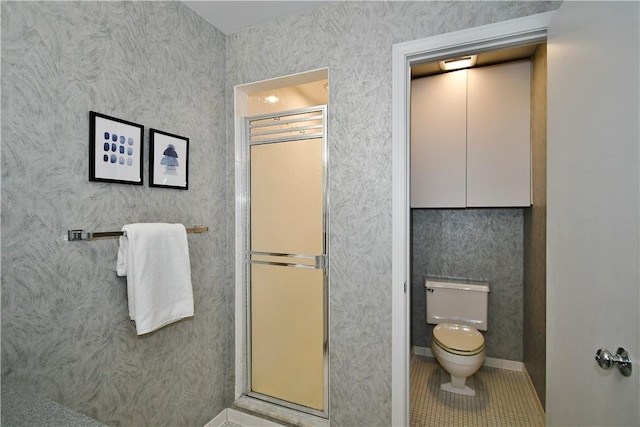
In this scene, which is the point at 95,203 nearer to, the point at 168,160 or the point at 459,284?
the point at 168,160

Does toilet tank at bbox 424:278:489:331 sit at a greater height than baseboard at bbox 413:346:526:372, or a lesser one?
greater

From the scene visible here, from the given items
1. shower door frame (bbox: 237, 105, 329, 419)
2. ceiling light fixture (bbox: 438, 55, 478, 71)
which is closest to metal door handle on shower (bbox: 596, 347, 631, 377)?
shower door frame (bbox: 237, 105, 329, 419)

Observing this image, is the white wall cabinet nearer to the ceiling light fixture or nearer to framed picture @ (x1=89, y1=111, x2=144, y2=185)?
the ceiling light fixture

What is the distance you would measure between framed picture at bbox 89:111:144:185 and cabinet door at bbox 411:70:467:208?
205 centimetres

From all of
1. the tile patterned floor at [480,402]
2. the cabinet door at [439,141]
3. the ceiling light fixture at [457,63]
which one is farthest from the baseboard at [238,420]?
the ceiling light fixture at [457,63]

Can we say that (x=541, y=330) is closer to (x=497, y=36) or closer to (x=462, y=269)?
(x=462, y=269)

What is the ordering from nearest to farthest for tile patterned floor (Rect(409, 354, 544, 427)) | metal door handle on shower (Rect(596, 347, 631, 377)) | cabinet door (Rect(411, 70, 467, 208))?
1. metal door handle on shower (Rect(596, 347, 631, 377))
2. tile patterned floor (Rect(409, 354, 544, 427))
3. cabinet door (Rect(411, 70, 467, 208))

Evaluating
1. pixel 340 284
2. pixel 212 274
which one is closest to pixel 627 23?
pixel 340 284

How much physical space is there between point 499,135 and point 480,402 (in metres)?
1.99

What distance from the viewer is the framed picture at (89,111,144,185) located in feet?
4.37

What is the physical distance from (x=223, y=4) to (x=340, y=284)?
1672mm

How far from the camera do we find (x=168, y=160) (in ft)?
5.47

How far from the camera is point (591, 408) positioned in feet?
3.12

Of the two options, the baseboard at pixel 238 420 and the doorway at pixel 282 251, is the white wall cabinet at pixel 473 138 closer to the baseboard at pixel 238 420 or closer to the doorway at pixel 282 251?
the doorway at pixel 282 251
